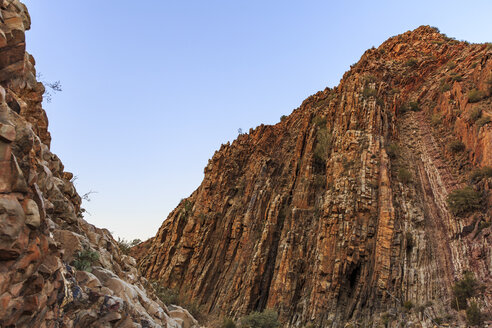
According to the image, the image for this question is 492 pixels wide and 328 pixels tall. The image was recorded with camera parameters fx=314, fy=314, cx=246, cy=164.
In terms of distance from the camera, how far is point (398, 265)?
17.9m

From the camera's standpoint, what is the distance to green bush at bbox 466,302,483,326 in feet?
42.0

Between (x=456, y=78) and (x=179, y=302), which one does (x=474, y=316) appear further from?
(x=456, y=78)

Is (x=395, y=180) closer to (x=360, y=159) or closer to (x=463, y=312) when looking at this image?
(x=360, y=159)

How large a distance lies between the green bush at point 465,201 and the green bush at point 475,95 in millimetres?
7993

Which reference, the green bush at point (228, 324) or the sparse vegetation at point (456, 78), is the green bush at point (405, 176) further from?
the green bush at point (228, 324)

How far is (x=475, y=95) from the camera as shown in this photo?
2277cm

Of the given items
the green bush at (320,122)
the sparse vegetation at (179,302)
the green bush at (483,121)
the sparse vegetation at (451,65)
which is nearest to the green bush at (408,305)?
the green bush at (483,121)

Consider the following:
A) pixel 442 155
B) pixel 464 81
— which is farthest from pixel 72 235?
pixel 464 81

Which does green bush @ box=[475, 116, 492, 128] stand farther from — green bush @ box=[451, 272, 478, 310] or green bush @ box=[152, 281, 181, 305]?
green bush @ box=[152, 281, 181, 305]

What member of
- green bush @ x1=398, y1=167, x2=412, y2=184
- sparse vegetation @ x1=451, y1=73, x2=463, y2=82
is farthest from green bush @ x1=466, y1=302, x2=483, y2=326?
sparse vegetation @ x1=451, y1=73, x2=463, y2=82

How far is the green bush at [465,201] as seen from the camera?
58.4 feet

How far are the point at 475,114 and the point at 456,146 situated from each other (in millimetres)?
2408

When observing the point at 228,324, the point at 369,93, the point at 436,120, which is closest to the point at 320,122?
the point at 369,93

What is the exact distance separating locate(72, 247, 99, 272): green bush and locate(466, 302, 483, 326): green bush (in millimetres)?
14595
